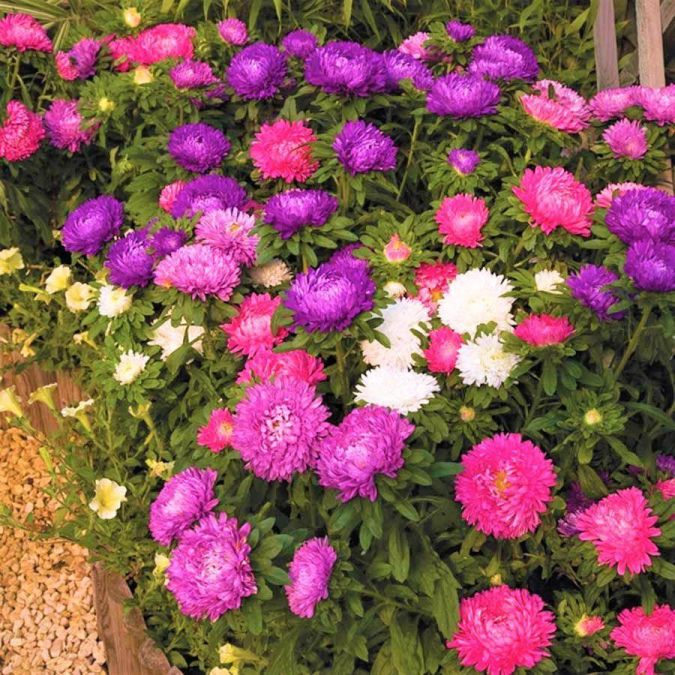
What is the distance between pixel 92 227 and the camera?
1888 mm

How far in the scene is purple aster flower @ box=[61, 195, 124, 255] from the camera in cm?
189

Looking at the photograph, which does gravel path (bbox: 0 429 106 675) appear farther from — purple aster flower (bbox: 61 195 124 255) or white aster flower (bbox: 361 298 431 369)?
white aster flower (bbox: 361 298 431 369)

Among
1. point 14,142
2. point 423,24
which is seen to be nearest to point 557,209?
point 423,24

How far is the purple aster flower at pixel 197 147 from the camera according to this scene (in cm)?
185

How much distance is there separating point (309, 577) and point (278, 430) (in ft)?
0.66

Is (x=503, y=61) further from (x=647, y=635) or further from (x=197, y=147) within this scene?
(x=647, y=635)

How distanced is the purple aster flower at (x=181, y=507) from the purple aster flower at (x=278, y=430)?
0.29 ft

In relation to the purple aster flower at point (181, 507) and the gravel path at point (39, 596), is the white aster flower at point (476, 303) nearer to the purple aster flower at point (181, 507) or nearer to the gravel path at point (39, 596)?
the purple aster flower at point (181, 507)

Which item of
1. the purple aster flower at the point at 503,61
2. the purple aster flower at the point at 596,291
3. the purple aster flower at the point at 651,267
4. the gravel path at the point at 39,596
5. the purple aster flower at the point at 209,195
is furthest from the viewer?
the gravel path at the point at 39,596

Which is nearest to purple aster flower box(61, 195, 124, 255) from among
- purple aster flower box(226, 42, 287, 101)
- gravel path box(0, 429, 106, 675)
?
purple aster flower box(226, 42, 287, 101)

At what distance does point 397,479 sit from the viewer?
119cm

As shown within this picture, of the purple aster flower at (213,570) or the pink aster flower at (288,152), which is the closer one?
the purple aster flower at (213,570)

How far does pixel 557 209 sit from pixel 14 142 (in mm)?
1417

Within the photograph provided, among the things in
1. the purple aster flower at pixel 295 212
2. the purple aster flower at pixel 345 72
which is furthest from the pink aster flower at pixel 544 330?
the purple aster flower at pixel 345 72
